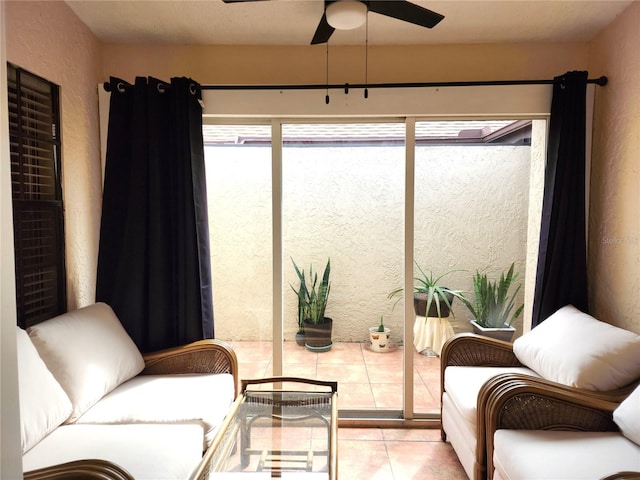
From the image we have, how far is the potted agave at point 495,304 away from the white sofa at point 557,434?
3.29 ft

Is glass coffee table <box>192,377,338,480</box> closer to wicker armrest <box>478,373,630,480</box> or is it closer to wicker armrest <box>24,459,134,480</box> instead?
wicker armrest <box>24,459,134,480</box>

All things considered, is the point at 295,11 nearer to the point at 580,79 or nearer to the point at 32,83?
the point at 32,83

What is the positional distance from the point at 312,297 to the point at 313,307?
0.25ft

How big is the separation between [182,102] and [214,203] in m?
0.70

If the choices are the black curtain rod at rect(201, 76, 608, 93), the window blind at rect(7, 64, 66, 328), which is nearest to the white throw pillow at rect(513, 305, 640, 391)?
the black curtain rod at rect(201, 76, 608, 93)

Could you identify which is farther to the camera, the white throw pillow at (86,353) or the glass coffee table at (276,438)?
the white throw pillow at (86,353)

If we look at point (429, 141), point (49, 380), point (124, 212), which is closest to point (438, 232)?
point (429, 141)

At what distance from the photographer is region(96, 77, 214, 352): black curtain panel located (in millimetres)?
2389

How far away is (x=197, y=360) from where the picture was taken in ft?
7.48

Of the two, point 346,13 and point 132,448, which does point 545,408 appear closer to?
point 132,448

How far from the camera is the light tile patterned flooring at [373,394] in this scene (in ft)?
7.21

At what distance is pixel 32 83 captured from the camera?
1.96 meters

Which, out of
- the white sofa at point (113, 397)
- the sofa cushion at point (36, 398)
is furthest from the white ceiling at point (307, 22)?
the sofa cushion at point (36, 398)

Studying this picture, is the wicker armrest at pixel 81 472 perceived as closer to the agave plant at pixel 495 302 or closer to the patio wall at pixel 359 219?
the patio wall at pixel 359 219
